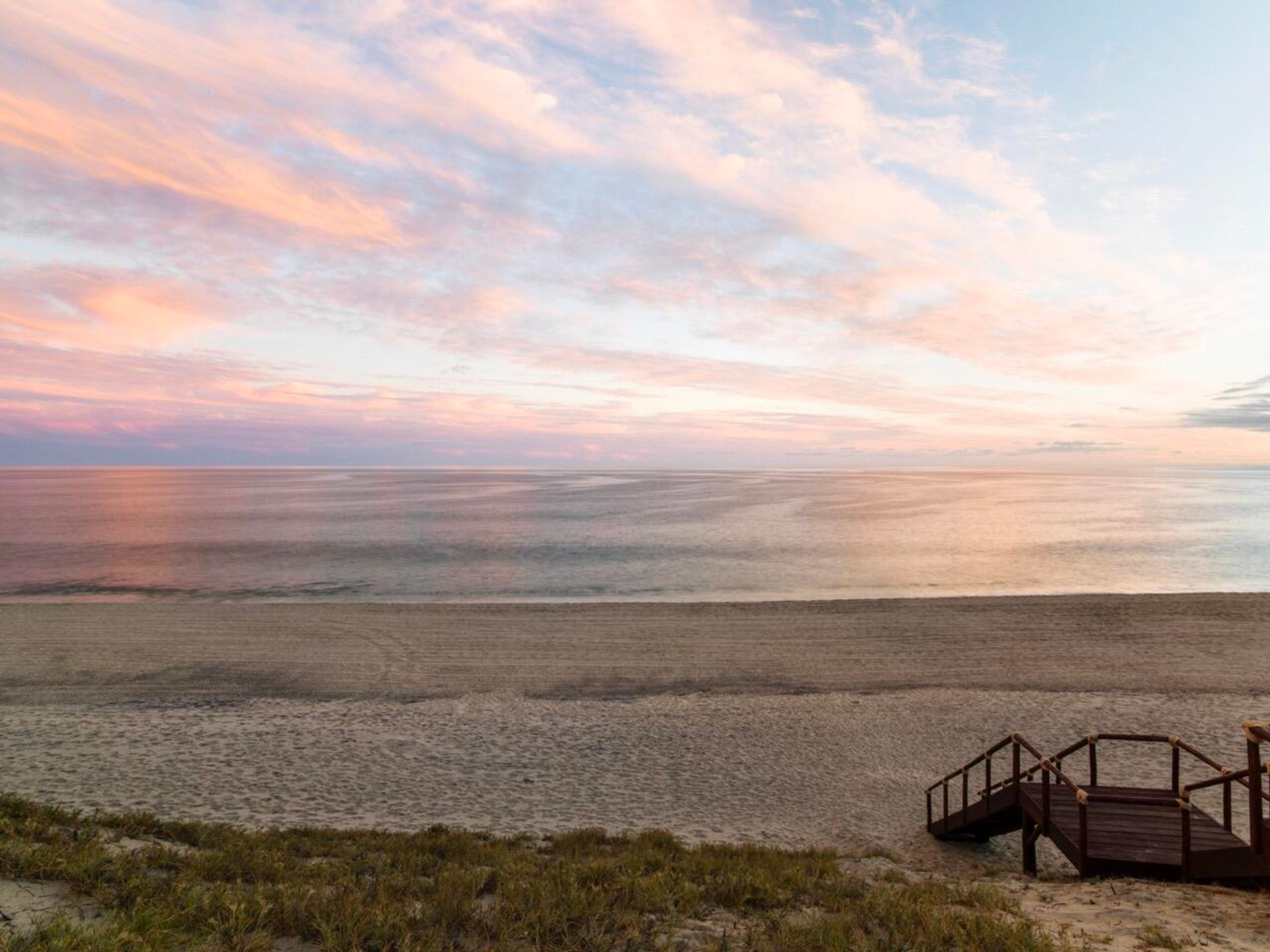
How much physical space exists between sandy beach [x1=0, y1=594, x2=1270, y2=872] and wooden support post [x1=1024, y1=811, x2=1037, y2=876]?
1072mm

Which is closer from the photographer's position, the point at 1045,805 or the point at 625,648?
the point at 1045,805

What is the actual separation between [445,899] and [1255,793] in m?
8.05

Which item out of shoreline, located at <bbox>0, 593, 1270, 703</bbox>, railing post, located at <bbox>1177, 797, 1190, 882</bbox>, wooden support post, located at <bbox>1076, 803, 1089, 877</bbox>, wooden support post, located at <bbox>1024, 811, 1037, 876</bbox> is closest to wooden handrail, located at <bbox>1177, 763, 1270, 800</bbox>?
railing post, located at <bbox>1177, 797, 1190, 882</bbox>

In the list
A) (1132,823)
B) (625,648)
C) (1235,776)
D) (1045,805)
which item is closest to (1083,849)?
(1045,805)

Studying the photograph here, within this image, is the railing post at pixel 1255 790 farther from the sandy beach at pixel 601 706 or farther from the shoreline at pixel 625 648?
the shoreline at pixel 625 648

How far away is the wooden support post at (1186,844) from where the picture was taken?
7.81m

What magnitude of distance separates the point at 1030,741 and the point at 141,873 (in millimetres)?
16378

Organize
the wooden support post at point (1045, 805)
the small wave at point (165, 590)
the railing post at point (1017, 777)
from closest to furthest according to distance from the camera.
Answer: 1. the wooden support post at point (1045, 805)
2. the railing post at point (1017, 777)
3. the small wave at point (165, 590)

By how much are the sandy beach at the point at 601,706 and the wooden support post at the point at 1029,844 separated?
3.52ft

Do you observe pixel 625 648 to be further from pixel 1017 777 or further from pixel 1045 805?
pixel 1045 805

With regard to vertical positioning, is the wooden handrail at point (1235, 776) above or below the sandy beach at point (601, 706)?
above

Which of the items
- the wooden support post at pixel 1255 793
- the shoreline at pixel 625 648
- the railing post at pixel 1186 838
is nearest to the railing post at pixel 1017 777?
the railing post at pixel 1186 838

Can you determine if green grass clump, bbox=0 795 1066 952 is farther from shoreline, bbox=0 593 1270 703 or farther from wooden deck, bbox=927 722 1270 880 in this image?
shoreline, bbox=0 593 1270 703

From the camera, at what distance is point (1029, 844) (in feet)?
32.0
